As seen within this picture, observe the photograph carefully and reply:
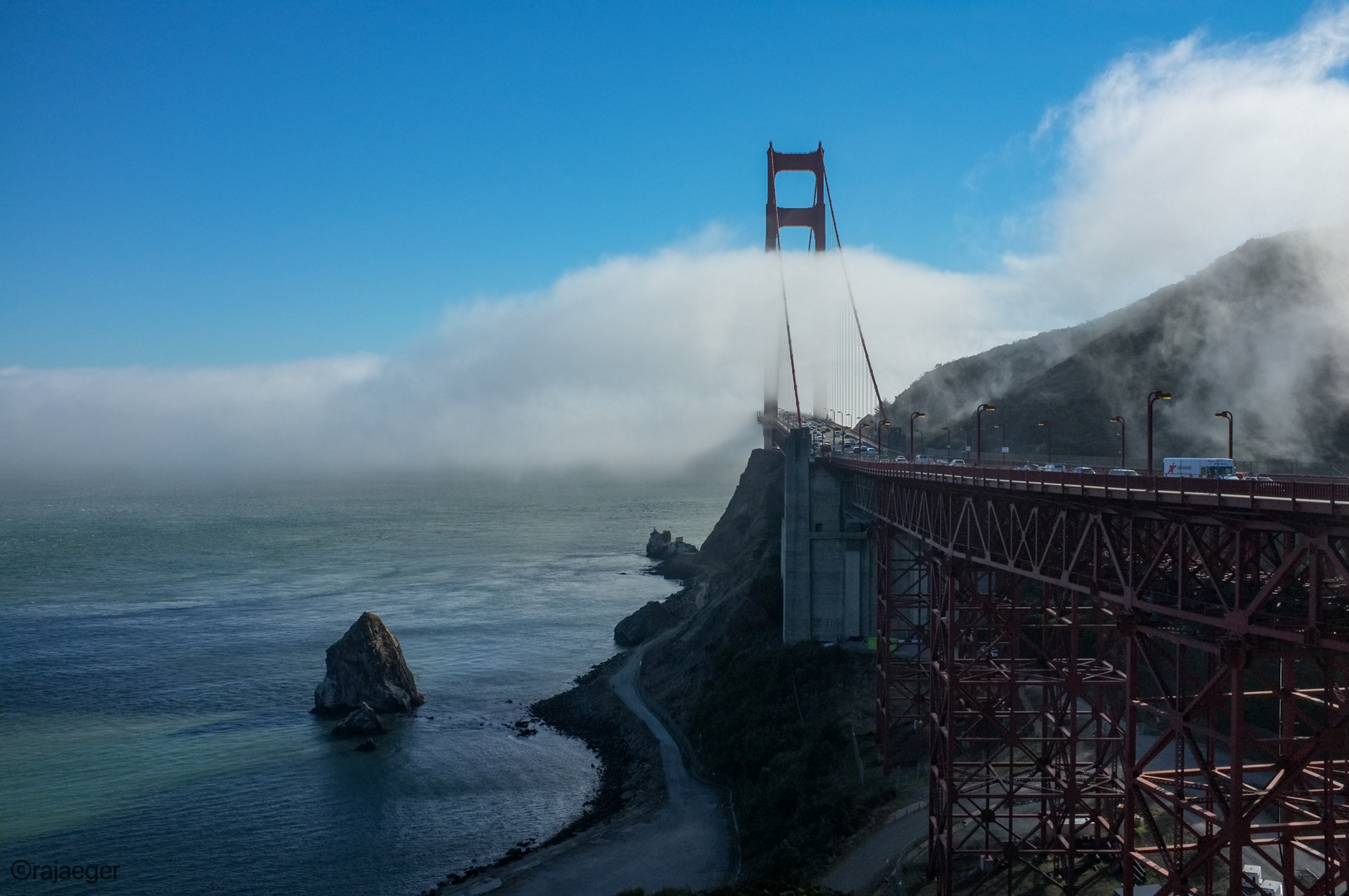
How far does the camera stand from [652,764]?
4016cm

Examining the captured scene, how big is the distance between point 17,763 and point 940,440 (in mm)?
60129

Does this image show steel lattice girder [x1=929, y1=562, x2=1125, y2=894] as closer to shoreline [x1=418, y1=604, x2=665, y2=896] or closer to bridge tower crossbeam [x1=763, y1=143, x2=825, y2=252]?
shoreline [x1=418, y1=604, x2=665, y2=896]

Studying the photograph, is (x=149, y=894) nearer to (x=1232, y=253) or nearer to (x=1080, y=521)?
(x=1080, y=521)

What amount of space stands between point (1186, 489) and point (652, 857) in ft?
73.2

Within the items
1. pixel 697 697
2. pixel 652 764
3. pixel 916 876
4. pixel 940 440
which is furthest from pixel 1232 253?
pixel 916 876

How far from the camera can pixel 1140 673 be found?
36.1m

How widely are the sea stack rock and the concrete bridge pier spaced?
19737 mm

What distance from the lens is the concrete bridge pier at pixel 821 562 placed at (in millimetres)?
43812

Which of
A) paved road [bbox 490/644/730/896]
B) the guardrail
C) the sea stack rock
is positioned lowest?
paved road [bbox 490/644/730/896]

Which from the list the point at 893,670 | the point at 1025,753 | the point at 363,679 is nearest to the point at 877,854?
the point at 1025,753

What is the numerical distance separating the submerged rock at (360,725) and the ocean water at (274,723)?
38.7 inches

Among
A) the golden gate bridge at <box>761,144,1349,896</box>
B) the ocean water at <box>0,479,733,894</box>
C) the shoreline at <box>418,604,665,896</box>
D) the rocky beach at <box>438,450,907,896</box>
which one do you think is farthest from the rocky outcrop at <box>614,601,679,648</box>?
the golden gate bridge at <box>761,144,1349,896</box>

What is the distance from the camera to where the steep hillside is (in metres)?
57.0

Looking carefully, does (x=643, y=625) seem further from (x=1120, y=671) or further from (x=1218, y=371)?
(x=1120, y=671)
